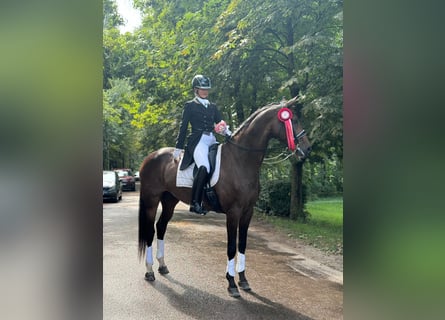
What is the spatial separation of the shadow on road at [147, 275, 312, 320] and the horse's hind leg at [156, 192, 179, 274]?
0.25m

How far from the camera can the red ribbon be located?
12.0ft

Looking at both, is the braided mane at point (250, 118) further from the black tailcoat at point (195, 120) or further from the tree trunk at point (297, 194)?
the tree trunk at point (297, 194)

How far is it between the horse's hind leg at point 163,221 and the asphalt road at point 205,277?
64mm

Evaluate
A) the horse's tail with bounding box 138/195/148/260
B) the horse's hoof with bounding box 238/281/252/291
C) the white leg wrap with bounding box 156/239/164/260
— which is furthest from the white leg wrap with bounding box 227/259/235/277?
the horse's tail with bounding box 138/195/148/260

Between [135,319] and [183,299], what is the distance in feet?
1.64

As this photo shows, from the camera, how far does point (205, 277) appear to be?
3.88 m

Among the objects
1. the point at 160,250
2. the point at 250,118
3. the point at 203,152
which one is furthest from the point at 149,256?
the point at 250,118

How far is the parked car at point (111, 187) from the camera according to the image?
12.7 feet

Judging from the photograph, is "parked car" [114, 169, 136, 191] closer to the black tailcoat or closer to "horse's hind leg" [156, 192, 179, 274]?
"horse's hind leg" [156, 192, 179, 274]

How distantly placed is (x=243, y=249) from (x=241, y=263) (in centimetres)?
15

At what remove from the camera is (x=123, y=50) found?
402cm

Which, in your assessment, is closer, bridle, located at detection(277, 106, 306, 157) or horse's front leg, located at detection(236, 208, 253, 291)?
bridle, located at detection(277, 106, 306, 157)
